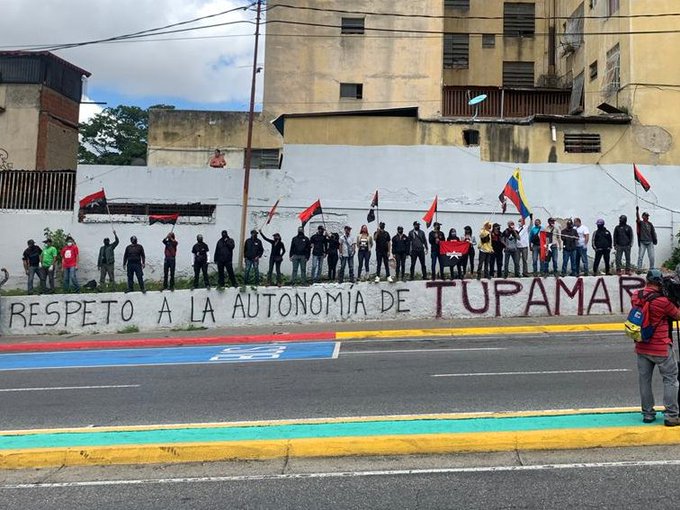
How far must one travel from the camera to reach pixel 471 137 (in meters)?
21.0

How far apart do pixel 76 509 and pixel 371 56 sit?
26.3m

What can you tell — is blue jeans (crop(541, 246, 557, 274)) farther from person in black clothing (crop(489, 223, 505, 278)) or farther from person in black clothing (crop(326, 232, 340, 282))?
person in black clothing (crop(326, 232, 340, 282))

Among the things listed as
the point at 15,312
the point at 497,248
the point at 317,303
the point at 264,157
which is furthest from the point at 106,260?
the point at 497,248

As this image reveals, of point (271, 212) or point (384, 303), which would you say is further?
point (271, 212)

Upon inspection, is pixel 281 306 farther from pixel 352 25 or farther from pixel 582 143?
pixel 352 25

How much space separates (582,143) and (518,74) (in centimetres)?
1182

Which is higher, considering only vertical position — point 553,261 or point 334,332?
point 553,261

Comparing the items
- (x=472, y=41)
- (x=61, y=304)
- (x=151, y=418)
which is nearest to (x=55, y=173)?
(x=61, y=304)

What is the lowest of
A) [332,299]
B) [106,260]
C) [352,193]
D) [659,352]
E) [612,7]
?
[659,352]

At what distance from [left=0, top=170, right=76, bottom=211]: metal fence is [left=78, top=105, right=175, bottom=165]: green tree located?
24.7m

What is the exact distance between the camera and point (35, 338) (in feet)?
51.1

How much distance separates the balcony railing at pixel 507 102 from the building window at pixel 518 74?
522cm

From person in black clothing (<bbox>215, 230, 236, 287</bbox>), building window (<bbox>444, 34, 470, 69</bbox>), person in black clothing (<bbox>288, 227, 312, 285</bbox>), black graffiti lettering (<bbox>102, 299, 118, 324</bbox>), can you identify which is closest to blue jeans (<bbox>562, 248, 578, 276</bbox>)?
person in black clothing (<bbox>288, 227, 312, 285</bbox>)

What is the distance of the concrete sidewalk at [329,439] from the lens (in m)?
5.24
